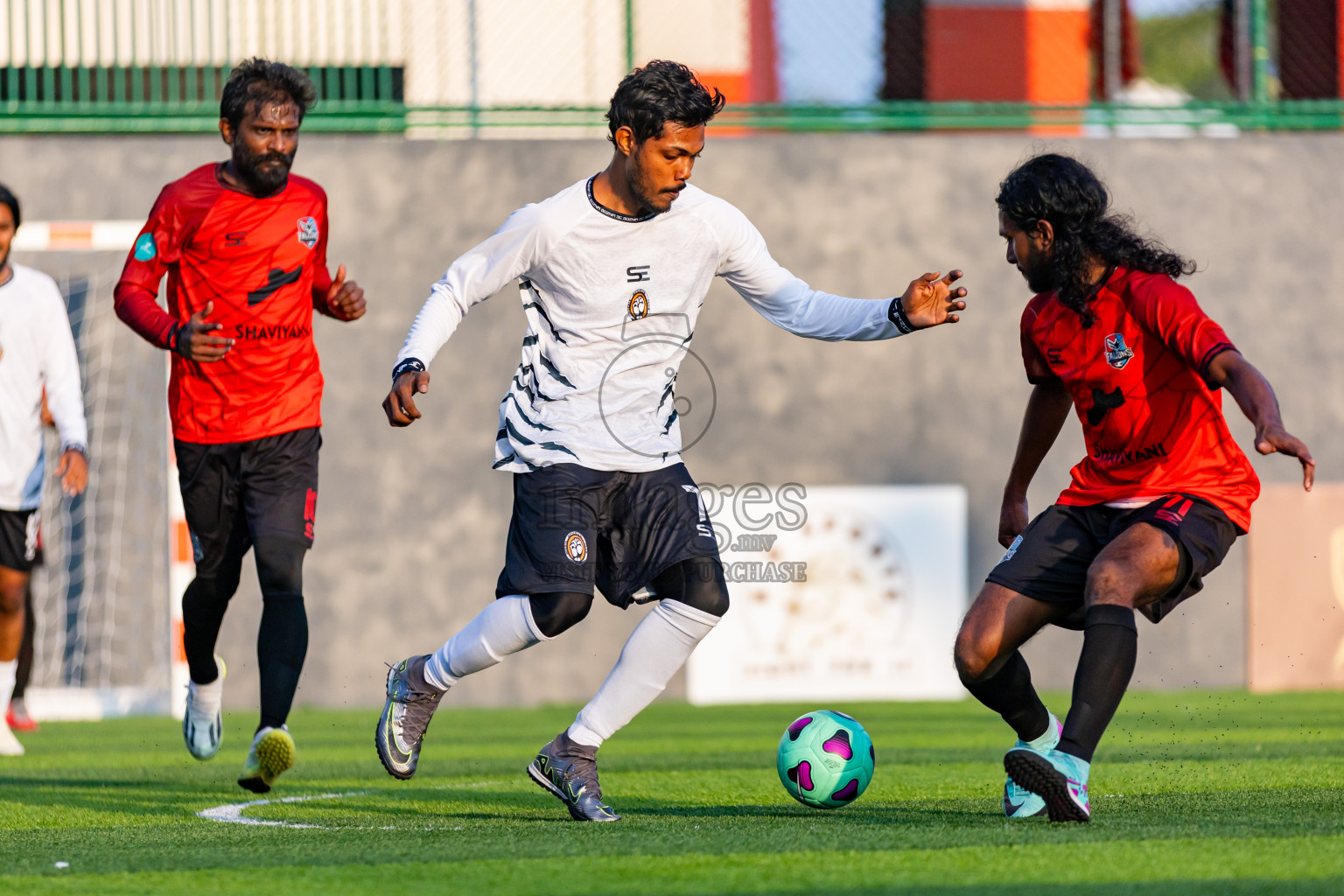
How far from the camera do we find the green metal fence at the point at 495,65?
1055cm

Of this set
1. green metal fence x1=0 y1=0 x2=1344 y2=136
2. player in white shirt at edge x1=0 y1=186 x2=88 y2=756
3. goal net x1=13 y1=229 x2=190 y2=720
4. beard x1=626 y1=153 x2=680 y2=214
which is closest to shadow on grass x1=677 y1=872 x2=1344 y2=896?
beard x1=626 y1=153 x2=680 y2=214

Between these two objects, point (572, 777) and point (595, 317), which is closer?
point (572, 777)

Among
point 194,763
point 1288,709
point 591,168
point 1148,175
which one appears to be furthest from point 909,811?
point 1148,175

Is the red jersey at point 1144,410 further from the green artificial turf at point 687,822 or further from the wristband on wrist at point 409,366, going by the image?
the wristband on wrist at point 409,366

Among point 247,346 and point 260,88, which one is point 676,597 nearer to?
point 247,346

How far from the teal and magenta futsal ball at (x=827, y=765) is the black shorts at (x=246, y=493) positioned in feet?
6.32

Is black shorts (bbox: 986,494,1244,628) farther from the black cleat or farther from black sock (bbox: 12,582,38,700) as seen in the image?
black sock (bbox: 12,582,38,700)

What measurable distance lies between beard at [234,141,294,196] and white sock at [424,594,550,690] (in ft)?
6.10

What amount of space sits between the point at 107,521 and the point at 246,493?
4895mm

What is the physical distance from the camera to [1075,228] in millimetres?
4539

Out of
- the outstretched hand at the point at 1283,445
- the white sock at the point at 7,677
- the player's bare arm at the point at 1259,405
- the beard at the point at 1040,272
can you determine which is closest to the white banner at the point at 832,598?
the white sock at the point at 7,677

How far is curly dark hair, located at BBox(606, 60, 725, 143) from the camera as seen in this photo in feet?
14.9

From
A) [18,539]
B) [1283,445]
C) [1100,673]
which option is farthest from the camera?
[18,539]

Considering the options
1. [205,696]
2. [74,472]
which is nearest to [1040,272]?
[205,696]
